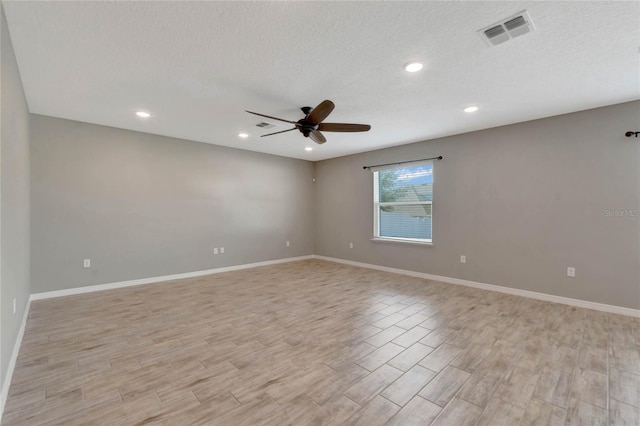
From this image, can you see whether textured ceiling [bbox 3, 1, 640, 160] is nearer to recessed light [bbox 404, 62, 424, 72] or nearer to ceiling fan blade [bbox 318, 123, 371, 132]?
recessed light [bbox 404, 62, 424, 72]

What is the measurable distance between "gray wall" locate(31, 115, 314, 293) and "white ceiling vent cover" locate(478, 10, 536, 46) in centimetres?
483

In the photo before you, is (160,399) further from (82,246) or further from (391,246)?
(391,246)

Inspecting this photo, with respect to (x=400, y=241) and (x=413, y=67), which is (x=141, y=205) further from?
(x=400, y=241)

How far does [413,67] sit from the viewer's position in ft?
8.30

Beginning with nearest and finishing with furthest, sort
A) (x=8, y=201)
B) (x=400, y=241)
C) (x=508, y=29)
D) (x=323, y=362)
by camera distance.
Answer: (x=508, y=29), (x=8, y=201), (x=323, y=362), (x=400, y=241)

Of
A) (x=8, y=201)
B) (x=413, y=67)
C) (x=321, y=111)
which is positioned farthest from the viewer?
(x=321, y=111)

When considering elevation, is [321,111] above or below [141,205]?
above

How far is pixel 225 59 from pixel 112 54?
3.06ft

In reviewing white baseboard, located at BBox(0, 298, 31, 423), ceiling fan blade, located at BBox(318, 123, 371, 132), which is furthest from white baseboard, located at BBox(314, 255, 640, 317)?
white baseboard, located at BBox(0, 298, 31, 423)

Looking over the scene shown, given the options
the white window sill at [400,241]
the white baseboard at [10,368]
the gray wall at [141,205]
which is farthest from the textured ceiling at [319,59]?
the white baseboard at [10,368]

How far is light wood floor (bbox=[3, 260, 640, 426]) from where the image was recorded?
173 centimetres

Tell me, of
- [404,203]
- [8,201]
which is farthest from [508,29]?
[8,201]

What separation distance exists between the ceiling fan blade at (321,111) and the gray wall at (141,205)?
10.5ft

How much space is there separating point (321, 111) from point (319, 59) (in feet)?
1.76
